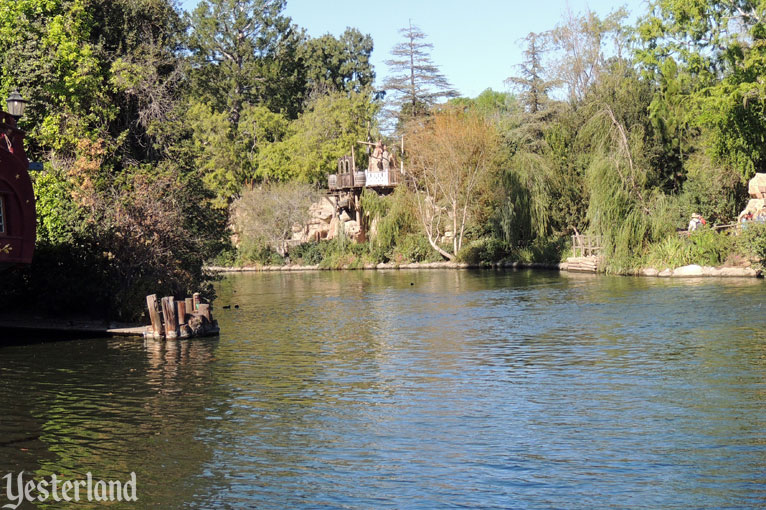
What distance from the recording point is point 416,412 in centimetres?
1583

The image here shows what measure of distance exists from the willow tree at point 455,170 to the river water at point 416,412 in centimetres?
2870

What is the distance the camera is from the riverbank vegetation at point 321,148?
1124 inches

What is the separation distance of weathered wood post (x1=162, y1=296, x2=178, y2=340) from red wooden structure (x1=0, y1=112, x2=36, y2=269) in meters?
3.87

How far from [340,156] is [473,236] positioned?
20.1m

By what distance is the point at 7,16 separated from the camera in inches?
1184

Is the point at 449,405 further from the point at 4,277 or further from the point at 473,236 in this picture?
the point at 473,236

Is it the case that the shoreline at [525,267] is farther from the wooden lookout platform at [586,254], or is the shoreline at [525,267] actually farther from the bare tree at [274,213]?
the bare tree at [274,213]

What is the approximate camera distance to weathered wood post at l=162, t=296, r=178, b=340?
25.0 meters

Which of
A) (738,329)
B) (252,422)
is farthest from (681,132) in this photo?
(252,422)

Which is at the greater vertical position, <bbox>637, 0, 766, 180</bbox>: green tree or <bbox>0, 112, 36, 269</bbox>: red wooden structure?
<bbox>637, 0, 766, 180</bbox>: green tree

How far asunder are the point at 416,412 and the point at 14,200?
13998 millimetres

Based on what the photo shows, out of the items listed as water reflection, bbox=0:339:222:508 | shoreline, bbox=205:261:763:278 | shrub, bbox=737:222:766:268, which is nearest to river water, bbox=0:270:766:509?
water reflection, bbox=0:339:222:508

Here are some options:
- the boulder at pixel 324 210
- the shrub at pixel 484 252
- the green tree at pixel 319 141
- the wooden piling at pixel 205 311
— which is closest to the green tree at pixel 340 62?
the green tree at pixel 319 141

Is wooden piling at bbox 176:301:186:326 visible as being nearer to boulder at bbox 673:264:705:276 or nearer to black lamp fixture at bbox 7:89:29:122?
black lamp fixture at bbox 7:89:29:122
